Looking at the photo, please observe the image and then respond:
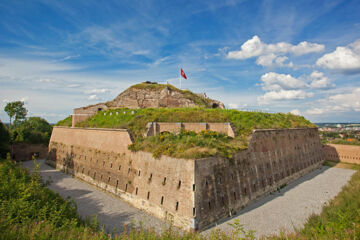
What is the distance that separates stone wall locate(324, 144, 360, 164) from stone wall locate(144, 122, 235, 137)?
21.4m

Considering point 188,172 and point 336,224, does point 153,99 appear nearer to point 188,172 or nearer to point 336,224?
point 188,172

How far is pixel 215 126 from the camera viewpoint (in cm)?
1830

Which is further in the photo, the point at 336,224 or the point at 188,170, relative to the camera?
the point at 188,170

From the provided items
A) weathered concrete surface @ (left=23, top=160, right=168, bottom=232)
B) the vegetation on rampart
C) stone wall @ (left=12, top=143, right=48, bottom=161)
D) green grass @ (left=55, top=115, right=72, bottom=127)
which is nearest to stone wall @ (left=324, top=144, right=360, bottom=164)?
the vegetation on rampart

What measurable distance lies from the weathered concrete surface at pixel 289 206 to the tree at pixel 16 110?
2191 inches

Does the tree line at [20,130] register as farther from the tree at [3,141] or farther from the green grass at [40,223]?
the green grass at [40,223]

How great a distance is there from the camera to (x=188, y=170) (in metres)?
11.5

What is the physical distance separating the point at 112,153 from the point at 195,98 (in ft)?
47.9

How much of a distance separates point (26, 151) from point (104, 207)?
1092 inches

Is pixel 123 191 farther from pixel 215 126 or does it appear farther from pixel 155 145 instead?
pixel 215 126

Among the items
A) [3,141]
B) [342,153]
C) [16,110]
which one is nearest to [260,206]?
[342,153]

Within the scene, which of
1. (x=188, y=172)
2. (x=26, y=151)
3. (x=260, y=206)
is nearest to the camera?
(x=188, y=172)

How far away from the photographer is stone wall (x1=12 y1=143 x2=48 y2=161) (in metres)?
33.1

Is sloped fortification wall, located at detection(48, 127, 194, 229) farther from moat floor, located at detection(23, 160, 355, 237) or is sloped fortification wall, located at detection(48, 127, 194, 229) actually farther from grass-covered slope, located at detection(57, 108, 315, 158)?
grass-covered slope, located at detection(57, 108, 315, 158)
